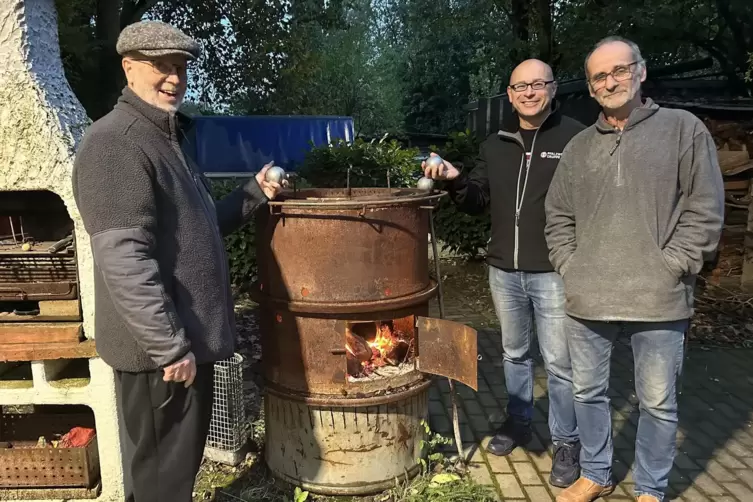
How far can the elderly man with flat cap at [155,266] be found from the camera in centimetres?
228

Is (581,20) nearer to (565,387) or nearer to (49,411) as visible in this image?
(565,387)

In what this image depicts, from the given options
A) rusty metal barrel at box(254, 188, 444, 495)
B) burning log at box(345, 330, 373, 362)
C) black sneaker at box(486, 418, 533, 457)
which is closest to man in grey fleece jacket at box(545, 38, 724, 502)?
rusty metal barrel at box(254, 188, 444, 495)

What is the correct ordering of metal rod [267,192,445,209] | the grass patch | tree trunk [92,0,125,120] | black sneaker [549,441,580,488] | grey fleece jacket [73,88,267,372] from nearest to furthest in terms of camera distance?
grey fleece jacket [73,88,267,372] < metal rod [267,192,445,209] < the grass patch < black sneaker [549,441,580,488] < tree trunk [92,0,125,120]

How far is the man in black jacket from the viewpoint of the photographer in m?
3.44

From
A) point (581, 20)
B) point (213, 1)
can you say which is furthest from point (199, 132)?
point (581, 20)

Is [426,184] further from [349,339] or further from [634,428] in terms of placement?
[634,428]

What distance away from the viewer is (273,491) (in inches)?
140

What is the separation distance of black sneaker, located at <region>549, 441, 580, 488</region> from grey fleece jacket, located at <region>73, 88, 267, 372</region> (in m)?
2.04

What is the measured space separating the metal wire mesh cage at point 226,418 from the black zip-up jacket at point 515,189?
1.72 meters

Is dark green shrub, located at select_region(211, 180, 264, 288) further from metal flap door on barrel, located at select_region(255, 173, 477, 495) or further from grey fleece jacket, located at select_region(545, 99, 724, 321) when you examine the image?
grey fleece jacket, located at select_region(545, 99, 724, 321)

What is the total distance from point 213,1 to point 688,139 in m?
9.08

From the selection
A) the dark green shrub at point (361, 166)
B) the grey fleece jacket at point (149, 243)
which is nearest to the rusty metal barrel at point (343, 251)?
the grey fleece jacket at point (149, 243)

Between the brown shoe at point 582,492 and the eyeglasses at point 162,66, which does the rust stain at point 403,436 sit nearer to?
the brown shoe at point 582,492

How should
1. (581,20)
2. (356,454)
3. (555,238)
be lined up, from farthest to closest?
1. (581,20)
2. (356,454)
3. (555,238)
